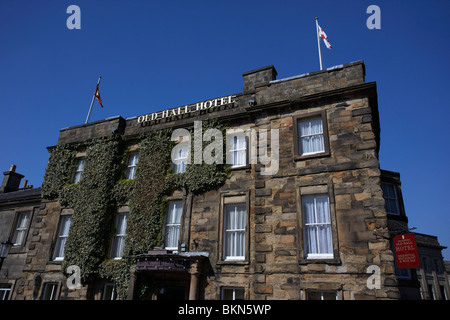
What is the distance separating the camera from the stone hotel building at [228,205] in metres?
11.2

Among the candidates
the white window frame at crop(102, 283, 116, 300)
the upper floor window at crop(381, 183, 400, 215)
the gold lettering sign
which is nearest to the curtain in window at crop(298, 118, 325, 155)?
the gold lettering sign

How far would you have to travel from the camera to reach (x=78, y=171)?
18.6 m

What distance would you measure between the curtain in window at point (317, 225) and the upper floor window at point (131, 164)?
973 cm

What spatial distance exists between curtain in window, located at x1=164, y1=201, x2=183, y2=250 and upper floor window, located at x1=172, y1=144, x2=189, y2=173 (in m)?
1.79

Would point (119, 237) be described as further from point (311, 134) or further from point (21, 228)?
point (311, 134)

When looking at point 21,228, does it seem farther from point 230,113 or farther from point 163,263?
point 230,113

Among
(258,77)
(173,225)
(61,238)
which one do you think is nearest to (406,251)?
(173,225)

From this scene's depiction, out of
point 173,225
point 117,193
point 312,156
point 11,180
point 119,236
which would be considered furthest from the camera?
point 11,180

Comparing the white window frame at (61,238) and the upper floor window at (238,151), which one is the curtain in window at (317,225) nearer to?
the upper floor window at (238,151)

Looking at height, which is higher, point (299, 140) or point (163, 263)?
point (299, 140)

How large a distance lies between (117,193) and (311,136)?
34.6 feet
